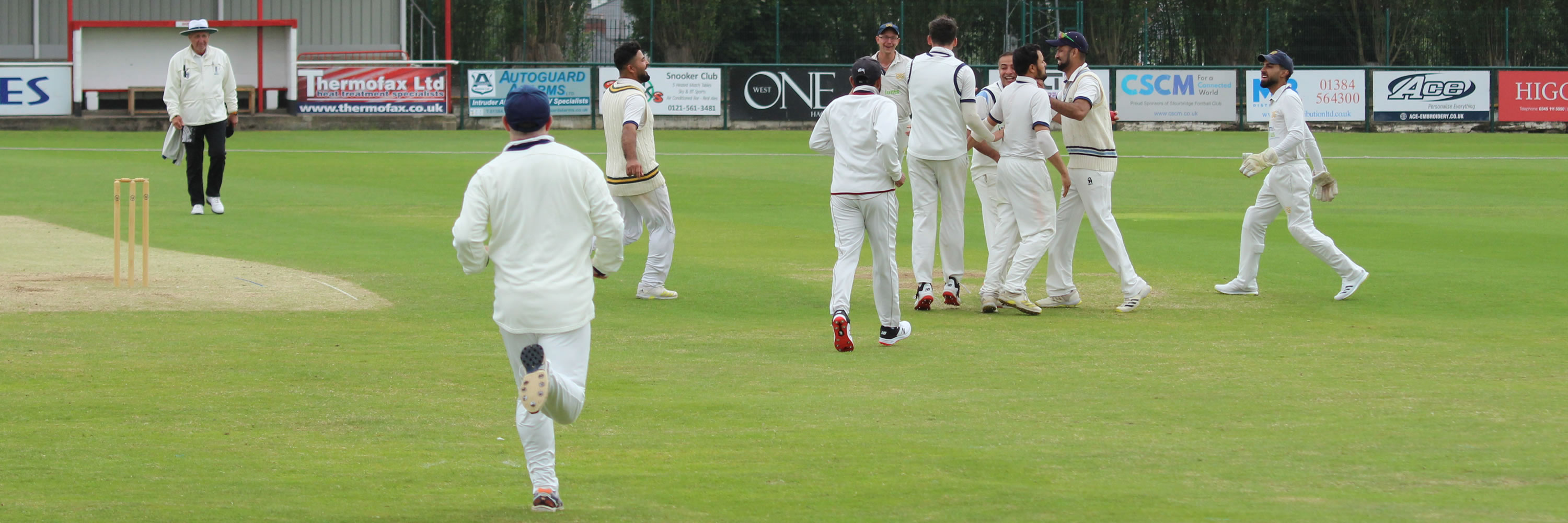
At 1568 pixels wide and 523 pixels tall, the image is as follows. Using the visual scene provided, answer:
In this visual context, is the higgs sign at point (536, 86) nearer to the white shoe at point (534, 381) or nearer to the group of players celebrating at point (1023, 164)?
the group of players celebrating at point (1023, 164)

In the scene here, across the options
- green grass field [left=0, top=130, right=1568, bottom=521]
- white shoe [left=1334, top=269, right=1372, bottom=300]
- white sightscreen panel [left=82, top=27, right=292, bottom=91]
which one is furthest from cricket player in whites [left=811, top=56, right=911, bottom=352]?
white sightscreen panel [left=82, top=27, right=292, bottom=91]

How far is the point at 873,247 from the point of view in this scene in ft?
28.9

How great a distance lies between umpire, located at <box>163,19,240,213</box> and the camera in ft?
50.6

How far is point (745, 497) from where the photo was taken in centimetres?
542

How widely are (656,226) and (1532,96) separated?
30.7 metres

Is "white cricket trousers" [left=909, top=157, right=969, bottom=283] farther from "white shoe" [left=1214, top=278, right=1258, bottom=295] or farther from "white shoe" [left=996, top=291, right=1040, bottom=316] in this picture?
"white shoe" [left=1214, top=278, right=1258, bottom=295]

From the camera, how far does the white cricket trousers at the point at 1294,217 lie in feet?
36.1

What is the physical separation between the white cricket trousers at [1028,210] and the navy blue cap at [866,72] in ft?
5.98

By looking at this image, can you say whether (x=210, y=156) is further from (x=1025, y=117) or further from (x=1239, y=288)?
(x=1239, y=288)

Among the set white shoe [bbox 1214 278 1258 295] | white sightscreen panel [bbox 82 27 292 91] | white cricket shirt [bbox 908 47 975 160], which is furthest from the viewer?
white sightscreen panel [bbox 82 27 292 91]

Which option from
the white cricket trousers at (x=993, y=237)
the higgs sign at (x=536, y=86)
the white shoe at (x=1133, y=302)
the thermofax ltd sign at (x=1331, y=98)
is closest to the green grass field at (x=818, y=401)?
the white shoe at (x=1133, y=302)

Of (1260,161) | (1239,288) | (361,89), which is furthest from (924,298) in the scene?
(361,89)

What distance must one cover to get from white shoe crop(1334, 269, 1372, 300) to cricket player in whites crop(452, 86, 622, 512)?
722 centimetres

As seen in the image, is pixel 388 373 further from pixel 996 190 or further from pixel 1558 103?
pixel 1558 103
